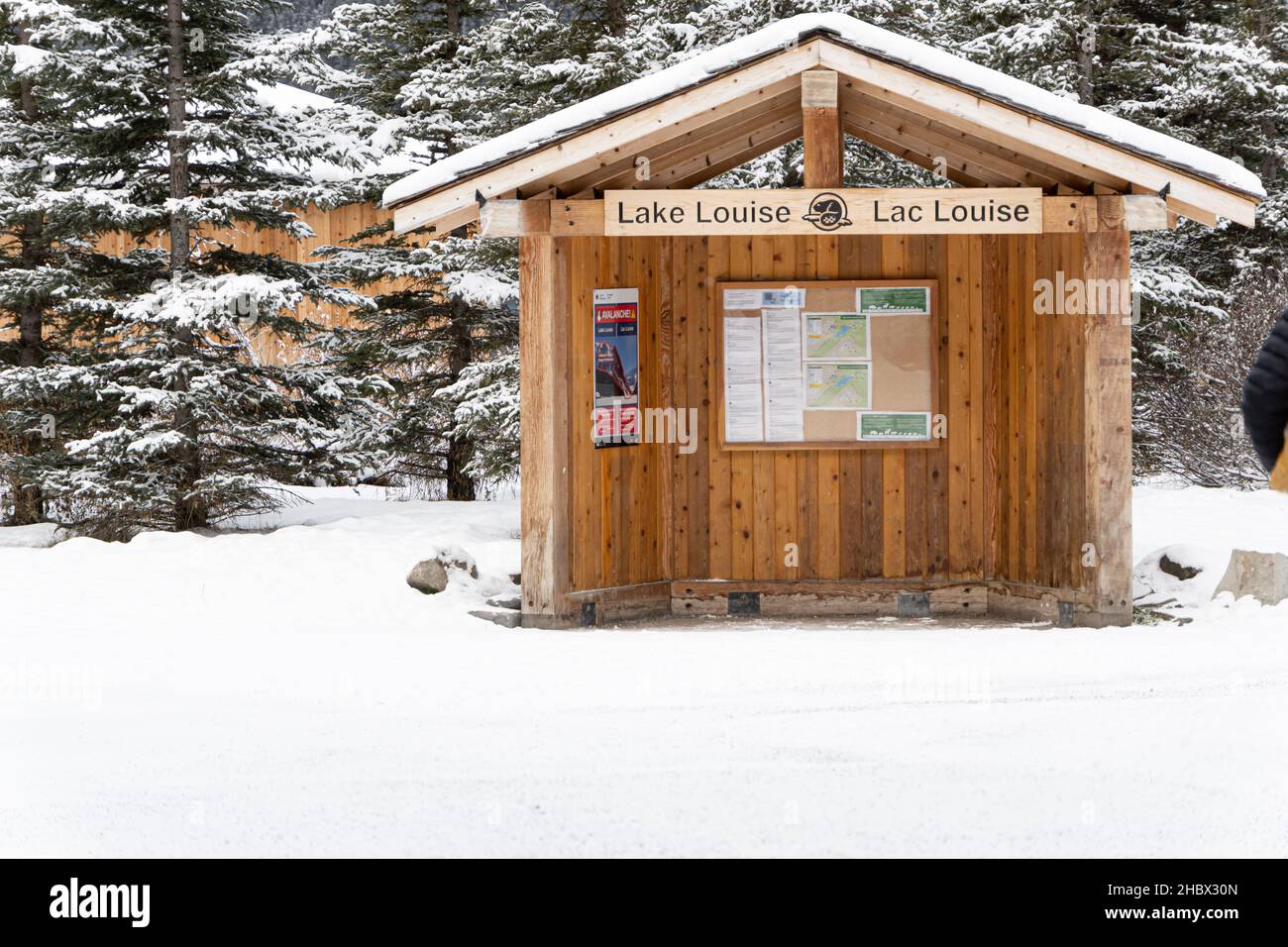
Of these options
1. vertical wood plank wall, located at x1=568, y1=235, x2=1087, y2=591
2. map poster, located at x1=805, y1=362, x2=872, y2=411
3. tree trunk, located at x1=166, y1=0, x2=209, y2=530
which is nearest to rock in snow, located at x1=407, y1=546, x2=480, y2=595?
vertical wood plank wall, located at x1=568, y1=235, x2=1087, y2=591

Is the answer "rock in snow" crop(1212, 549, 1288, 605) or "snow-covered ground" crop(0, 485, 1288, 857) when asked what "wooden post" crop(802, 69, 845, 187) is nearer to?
"snow-covered ground" crop(0, 485, 1288, 857)

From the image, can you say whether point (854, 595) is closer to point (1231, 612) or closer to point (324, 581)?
point (1231, 612)

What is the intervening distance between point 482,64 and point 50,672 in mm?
8922

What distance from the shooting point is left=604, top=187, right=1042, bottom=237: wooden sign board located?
28.1ft

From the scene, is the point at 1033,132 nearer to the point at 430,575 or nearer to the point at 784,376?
the point at 784,376

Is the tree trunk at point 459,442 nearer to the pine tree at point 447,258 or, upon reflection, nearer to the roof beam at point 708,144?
the pine tree at point 447,258

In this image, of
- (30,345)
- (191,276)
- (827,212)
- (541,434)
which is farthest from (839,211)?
(30,345)

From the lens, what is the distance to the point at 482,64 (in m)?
14.5

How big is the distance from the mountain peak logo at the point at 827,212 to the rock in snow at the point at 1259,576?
354 centimetres

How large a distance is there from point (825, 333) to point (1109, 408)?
2.09 metres

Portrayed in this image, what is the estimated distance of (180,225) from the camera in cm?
1287

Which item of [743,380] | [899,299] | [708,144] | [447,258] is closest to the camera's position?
[708,144]

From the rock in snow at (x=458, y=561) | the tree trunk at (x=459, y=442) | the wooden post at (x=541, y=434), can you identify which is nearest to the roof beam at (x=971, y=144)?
the wooden post at (x=541, y=434)
